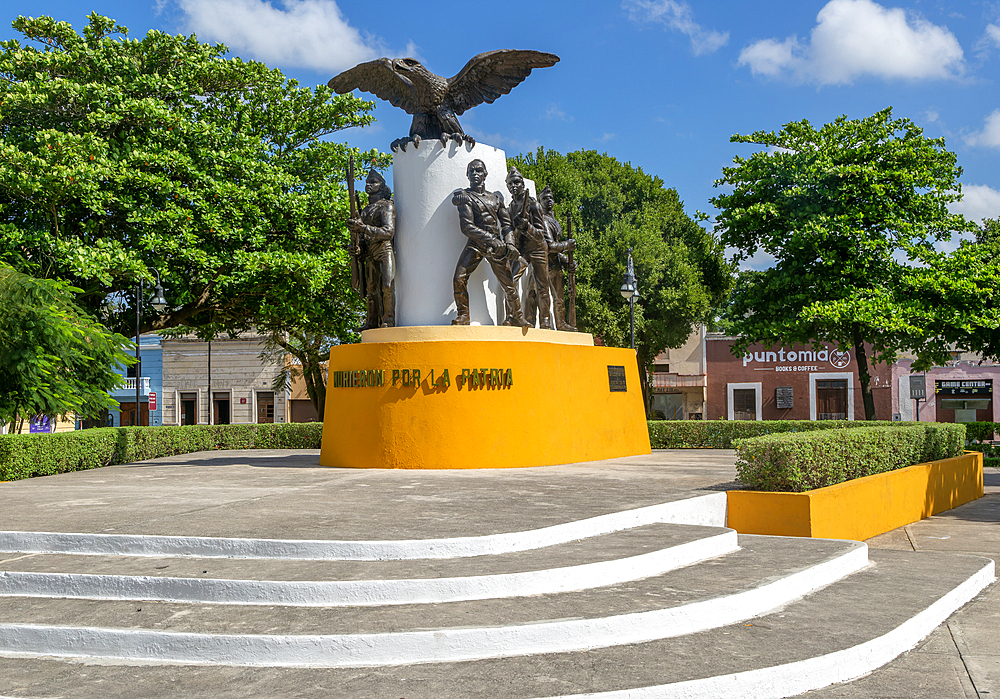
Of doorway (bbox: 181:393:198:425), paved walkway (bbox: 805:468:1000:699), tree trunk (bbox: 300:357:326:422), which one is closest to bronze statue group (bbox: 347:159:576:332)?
paved walkway (bbox: 805:468:1000:699)

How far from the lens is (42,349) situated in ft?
51.5

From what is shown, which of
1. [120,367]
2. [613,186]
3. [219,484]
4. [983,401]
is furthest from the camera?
[983,401]

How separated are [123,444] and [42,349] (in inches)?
136

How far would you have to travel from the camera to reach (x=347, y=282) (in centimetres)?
2369

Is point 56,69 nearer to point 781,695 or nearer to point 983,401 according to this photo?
point 781,695

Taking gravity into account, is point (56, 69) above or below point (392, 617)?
above

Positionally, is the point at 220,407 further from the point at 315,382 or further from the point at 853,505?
the point at 853,505

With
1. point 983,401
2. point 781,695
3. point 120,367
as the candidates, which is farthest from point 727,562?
point 983,401

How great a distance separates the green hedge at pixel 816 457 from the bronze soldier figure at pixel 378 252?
23.6 feet

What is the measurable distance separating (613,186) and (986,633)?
118ft

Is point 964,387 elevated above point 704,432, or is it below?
above

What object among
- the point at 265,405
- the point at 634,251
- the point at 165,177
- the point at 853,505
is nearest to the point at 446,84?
the point at 165,177

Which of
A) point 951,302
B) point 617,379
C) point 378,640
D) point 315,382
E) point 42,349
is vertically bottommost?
point 378,640

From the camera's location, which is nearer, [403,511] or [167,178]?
[403,511]
